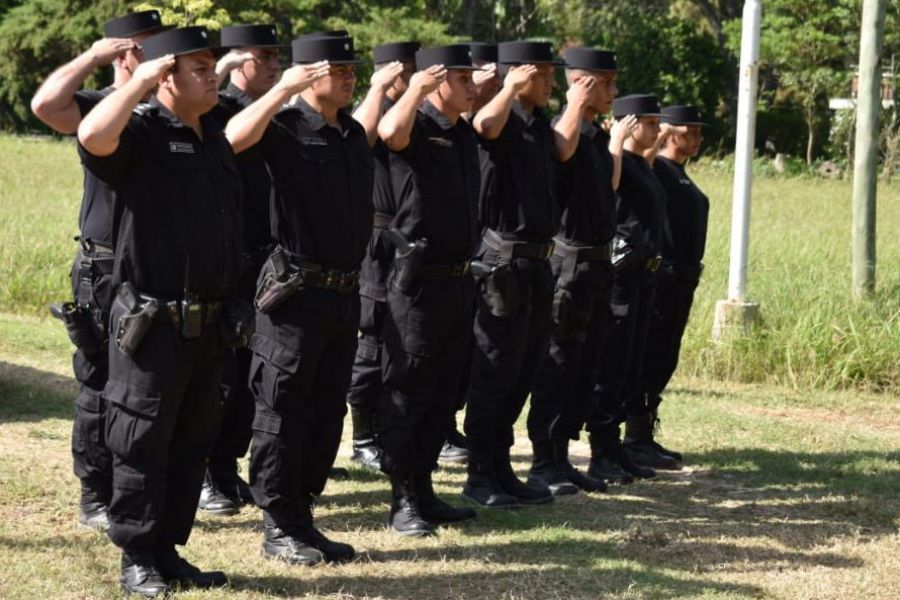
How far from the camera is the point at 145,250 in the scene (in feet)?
17.0

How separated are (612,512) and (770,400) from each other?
11.7 feet

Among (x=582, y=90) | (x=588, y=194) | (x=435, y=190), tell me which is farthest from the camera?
(x=588, y=194)

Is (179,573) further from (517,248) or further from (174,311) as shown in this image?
(517,248)

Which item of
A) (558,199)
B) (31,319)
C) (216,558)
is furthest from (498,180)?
(31,319)

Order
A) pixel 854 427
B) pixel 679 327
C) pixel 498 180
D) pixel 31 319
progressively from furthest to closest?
pixel 31 319 → pixel 854 427 → pixel 679 327 → pixel 498 180

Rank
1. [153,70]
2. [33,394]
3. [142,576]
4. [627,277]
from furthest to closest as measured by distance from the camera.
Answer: [33,394]
[627,277]
[142,576]
[153,70]

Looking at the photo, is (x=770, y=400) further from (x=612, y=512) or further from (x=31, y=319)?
(x=31, y=319)

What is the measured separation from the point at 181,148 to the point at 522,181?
86.1 inches

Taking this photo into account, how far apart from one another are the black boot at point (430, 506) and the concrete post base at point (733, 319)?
16.1 ft

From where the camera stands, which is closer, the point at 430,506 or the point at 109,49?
the point at 109,49

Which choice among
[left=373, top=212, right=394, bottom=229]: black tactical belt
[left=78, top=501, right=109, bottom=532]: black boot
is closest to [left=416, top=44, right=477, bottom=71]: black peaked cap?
[left=373, top=212, right=394, bottom=229]: black tactical belt

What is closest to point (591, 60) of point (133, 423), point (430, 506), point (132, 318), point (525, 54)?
point (525, 54)

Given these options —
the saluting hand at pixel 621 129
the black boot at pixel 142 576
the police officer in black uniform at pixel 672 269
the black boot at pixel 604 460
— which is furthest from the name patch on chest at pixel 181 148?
the police officer in black uniform at pixel 672 269

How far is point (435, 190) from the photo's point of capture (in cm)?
648
